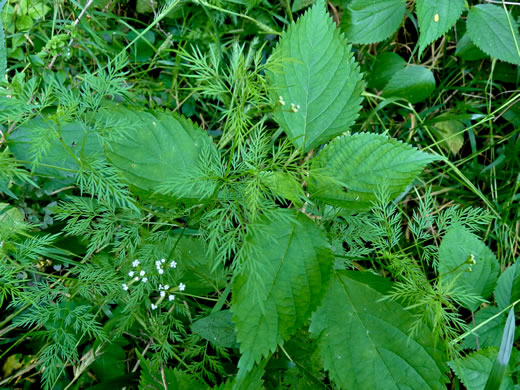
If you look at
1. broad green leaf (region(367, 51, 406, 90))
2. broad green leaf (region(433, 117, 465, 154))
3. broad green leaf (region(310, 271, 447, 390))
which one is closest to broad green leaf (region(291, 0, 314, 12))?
broad green leaf (region(367, 51, 406, 90))

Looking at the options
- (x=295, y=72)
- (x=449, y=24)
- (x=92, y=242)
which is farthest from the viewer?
(x=449, y=24)

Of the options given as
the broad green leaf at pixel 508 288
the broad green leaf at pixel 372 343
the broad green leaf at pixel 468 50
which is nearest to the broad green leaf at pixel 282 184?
the broad green leaf at pixel 372 343

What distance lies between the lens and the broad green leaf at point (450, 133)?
2.23 meters

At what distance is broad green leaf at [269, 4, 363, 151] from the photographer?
152cm

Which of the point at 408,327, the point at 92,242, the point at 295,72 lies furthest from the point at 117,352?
the point at 295,72

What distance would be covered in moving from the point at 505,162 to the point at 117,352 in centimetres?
208

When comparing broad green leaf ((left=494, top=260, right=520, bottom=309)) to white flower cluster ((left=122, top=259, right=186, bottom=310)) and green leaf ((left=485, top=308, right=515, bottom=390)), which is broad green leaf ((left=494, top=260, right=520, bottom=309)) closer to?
green leaf ((left=485, top=308, right=515, bottom=390))

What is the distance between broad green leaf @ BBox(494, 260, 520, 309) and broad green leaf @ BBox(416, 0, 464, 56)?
100 cm

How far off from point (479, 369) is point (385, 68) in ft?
4.61

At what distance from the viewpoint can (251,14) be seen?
2197mm

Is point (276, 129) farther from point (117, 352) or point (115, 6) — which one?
point (117, 352)

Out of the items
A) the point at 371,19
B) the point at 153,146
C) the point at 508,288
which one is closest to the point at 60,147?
the point at 153,146

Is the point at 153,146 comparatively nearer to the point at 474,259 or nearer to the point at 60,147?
the point at 60,147

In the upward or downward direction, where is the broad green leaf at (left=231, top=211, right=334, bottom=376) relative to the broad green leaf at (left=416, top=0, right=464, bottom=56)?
downward
